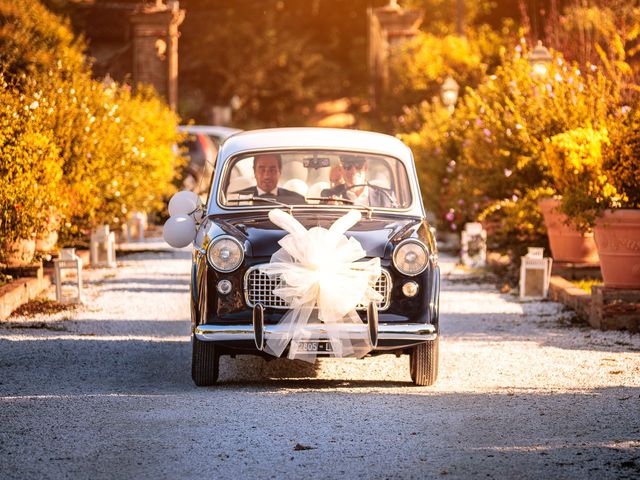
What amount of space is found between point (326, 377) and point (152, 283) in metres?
6.41

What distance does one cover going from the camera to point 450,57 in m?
37.4

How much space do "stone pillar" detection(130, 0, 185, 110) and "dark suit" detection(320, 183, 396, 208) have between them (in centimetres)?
2582

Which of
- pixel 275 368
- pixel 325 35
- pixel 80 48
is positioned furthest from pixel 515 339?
pixel 325 35

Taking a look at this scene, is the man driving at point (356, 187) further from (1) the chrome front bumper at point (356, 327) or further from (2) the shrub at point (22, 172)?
(2) the shrub at point (22, 172)

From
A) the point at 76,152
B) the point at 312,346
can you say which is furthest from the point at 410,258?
the point at 76,152

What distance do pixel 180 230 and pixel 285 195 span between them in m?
0.90

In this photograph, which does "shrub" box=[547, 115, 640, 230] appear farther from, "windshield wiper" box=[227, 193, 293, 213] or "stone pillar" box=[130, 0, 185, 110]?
"stone pillar" box=[130, 0, 185, 110]

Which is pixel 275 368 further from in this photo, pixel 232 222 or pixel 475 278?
pixel 475 278

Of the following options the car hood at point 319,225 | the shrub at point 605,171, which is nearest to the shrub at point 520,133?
the shrub at point 605,171

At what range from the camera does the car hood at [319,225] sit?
27.3 ft

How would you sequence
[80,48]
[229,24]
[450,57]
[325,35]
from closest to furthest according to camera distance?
[80,48]
[450,57]
[229,24]
[325,35]

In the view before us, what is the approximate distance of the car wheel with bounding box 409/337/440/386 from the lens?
334 inches

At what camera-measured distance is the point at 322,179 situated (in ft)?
31.6

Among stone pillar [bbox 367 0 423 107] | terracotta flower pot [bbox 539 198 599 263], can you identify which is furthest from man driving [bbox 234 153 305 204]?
stone pillar [bbox 367 0 423 107]
